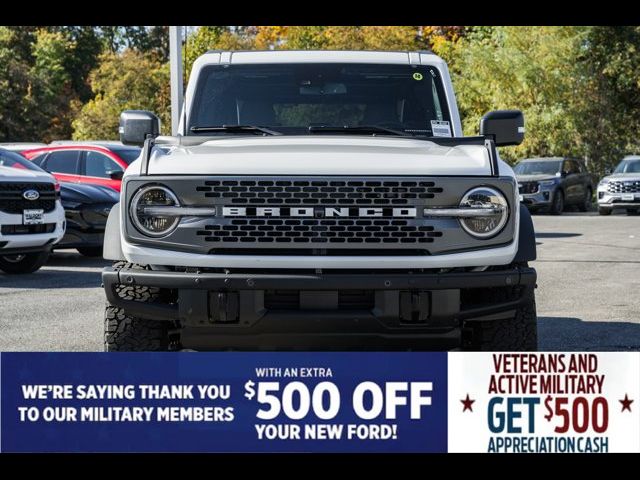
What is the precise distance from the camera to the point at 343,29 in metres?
48.0

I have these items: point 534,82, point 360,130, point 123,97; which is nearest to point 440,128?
point 360,130

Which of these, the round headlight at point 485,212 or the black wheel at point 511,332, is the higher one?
the round headlight at point 485,212

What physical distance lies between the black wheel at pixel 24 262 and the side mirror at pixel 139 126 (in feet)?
23.6

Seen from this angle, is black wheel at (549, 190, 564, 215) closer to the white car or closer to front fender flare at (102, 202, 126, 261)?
the white car

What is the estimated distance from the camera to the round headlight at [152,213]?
538 centimetres

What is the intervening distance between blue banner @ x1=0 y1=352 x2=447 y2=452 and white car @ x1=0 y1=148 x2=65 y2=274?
8815 mm

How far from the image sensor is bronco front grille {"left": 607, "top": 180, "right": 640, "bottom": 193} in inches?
1150

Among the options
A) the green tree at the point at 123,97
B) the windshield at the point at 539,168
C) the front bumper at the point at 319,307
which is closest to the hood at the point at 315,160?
the front bumper at the point at 319,307

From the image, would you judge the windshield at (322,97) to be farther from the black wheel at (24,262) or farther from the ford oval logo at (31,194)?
the black wheel at (24,262)

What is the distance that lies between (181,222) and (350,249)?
796 mm

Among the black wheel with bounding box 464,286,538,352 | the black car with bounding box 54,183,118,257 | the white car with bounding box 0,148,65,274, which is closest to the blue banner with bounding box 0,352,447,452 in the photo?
the black wheel with bounding box 464,286,538,352

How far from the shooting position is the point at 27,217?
1316 centimetres

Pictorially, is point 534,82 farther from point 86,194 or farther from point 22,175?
point 22,175

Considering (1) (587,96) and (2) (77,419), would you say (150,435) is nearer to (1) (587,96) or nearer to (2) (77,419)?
(2) (77,419)
